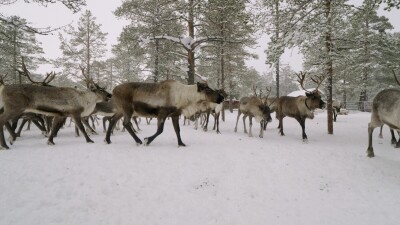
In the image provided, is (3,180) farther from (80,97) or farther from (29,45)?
(29,45)

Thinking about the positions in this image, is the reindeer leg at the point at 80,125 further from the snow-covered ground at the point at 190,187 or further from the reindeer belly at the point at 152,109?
the reindeer belly at the point at 152,109

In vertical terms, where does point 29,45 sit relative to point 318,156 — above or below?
above

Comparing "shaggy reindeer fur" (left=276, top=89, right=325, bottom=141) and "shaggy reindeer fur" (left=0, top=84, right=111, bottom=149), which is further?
"shaggy reindeer fur" (left=276, top=89, right=325, bottom=141)

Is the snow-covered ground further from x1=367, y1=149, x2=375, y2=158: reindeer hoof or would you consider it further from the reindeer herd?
the reindeer herd

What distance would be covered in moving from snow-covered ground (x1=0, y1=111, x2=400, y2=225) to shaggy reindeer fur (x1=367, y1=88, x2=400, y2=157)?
93 cm

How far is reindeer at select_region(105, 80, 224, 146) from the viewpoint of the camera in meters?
6.82

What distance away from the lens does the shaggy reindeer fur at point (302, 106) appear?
9.50 metres

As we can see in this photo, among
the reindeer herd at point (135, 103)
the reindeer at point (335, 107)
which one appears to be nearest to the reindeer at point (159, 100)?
the reindeer herd at point (135, 103)

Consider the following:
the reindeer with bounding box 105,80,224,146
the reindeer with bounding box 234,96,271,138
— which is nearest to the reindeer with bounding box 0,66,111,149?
the reindeer with bounding box 105,80,224,146

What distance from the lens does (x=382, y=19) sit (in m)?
32.0

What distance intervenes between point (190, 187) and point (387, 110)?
518cm

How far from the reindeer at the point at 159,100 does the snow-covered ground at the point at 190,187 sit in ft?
2.84

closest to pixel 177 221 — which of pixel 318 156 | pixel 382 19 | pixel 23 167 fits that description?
pixel 23 167

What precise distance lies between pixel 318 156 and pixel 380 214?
2929 millimetres
